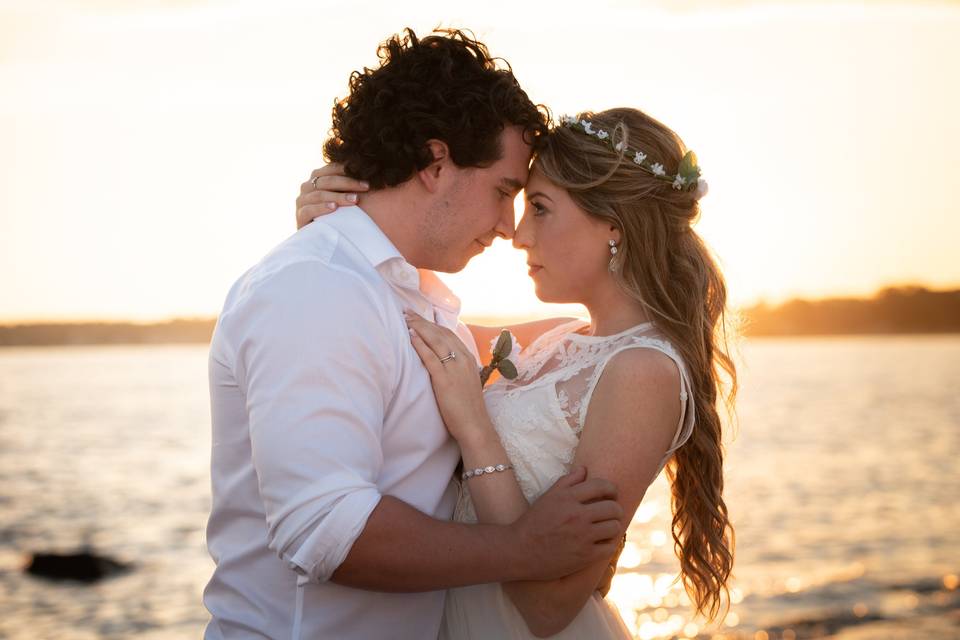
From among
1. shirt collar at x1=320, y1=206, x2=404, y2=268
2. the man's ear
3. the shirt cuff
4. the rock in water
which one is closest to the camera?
the shirt cuff

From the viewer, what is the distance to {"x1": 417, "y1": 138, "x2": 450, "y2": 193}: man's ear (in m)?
3.34

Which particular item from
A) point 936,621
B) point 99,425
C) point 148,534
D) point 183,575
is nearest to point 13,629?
point 183,575

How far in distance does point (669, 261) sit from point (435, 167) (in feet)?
3.22

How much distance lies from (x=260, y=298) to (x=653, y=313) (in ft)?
4.91

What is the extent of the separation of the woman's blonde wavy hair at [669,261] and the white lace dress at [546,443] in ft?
0.52

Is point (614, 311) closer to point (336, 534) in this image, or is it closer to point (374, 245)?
point (374, 245)

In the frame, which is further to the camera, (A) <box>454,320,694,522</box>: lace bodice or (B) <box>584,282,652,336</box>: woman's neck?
(B) <box>584,282,652,336</box>: woman's neck

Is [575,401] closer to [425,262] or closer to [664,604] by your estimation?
[425,262]

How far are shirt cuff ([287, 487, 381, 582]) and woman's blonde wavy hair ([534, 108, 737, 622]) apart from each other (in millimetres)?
1396

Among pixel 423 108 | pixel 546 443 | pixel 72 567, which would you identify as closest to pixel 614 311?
pixel 546 443

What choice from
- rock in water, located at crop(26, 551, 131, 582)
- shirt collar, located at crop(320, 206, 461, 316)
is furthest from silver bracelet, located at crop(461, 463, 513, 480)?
rock in water, located at crop(26, 551, 131, 582)

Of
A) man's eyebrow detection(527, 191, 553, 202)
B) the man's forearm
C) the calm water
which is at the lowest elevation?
the calm water

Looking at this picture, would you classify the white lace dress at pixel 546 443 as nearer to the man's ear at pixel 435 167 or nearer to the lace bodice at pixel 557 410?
the lace bodice at pixel 557 410

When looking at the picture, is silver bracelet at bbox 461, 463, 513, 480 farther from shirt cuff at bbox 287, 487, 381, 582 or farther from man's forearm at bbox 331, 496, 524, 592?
shirt cuff at bbox 287, 487, 381, 582
